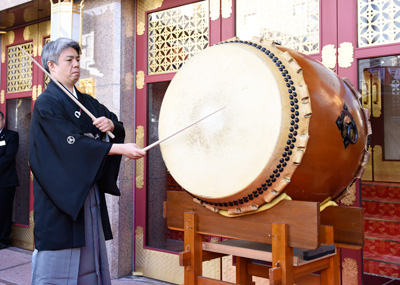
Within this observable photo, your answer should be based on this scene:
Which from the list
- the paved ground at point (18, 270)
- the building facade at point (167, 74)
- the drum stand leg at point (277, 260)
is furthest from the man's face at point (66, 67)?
the paved ground at point (18, 270)

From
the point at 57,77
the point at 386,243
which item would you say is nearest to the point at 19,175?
the point at 57,77

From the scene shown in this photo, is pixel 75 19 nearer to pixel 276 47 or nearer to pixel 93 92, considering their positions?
pixel 93 92

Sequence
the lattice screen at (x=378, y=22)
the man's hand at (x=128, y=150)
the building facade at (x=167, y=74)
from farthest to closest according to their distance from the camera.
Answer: the building facade at (x=167, y=74) < the lattice screen at (x=378, y=22) < the man's hand at (x=128, y=150)

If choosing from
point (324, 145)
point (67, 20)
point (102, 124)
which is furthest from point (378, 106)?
point (67, 20)

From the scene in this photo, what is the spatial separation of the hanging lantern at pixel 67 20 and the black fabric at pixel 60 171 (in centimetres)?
172

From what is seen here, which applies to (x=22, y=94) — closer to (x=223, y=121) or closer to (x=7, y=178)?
(x=7, y=178)

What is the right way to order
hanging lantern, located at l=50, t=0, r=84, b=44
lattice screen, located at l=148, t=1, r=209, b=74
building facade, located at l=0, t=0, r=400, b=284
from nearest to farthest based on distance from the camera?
building facade, located at l=0, t=0, r=400, b=284 → lattice screen, located at l=148, t=1, r=209, b=74 → hanging lantern, located at l=50, t=0, r=84, b=44

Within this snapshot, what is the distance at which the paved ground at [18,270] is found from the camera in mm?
3328

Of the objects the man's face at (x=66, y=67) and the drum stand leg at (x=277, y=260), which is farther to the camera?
the man's face at (x=66, y=67)

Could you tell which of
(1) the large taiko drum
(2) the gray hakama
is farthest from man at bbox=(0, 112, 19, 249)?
(1) the large taiko drum

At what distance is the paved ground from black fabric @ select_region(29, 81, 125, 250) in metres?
1.60

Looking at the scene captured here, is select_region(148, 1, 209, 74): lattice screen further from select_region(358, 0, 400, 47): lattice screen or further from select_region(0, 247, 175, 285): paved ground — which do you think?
select_region(0, 247, 175, 285): paved ground

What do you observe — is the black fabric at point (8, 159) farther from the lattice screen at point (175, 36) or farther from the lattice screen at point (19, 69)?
the lattice screen at point (175, 36)

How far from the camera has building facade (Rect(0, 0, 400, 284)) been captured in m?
2.54
